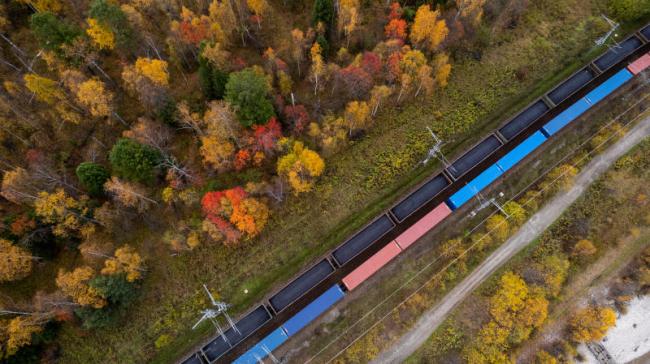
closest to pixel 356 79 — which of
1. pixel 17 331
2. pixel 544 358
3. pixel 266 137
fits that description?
pixel 266 137

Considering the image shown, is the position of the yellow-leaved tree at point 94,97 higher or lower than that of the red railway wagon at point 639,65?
higher

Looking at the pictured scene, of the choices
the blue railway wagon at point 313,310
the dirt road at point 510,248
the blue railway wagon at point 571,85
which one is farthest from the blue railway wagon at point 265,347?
the blue railway wagon at point 571,85

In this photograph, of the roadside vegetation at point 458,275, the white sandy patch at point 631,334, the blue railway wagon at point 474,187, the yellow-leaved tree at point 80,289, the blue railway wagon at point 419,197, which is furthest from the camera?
the blue railway wagon at point 419,197

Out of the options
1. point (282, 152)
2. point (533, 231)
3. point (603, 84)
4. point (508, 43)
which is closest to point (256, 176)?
point (282, 152)

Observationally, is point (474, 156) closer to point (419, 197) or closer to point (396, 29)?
point (419, 197)

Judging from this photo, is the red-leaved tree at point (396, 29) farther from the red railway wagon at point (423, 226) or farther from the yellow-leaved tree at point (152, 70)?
the yellow-leaved tree at point (152, 70)

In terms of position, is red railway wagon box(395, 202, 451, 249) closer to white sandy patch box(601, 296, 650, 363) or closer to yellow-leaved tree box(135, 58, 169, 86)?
white sandy patch box(601, 296, 650, 363)
